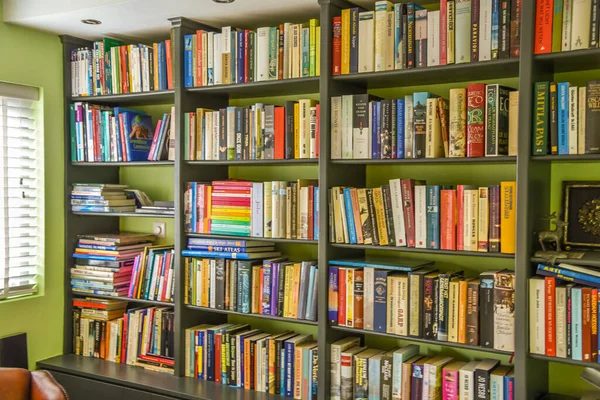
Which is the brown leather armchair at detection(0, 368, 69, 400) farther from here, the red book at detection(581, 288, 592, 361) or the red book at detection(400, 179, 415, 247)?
the red book at detection(581, 288, 592, 361)

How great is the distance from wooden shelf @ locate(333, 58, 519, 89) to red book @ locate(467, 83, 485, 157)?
11cm

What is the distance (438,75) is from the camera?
2674 millimetres

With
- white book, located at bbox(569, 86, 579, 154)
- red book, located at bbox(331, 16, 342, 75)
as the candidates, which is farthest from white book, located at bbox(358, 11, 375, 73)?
A: white book, located at bbox(569, 86, 579, 154)

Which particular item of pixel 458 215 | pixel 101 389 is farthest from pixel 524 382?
pixel 101 389

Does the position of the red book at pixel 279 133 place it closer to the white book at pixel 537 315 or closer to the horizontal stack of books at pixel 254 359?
the horizontal stack of books at pixel 254 359

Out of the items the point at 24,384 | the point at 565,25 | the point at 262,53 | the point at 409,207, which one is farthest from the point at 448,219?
the point at 24,384

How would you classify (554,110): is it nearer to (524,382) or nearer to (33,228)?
(524,382)

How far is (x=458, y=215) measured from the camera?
8.27 ft

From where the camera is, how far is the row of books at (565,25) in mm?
2209

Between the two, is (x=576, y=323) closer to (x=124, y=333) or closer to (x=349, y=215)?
(x=349, y=215)

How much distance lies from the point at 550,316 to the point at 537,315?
0.15 ft

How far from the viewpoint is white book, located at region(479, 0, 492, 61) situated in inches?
94.8

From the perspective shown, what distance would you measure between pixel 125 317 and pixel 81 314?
365mm

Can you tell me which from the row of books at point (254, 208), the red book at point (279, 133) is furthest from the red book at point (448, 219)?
the red book at point (279, 133)
